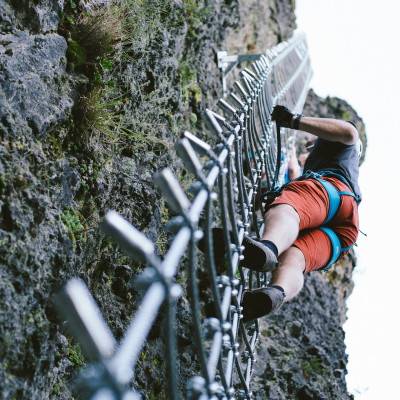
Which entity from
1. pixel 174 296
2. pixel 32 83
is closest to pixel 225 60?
pixel 32 83

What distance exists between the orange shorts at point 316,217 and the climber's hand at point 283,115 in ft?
1.62

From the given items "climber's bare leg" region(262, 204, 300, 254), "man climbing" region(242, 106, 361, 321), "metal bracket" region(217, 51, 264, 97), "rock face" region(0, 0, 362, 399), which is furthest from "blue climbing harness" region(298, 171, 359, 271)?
"metal bracket" region(217, 51, 264, 97)

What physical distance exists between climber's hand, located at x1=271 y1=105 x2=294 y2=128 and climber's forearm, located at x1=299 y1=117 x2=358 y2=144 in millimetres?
164

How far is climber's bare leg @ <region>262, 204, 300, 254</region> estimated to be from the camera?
306 cm

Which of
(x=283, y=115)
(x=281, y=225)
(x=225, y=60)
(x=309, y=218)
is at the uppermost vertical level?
(x=225, y=60)

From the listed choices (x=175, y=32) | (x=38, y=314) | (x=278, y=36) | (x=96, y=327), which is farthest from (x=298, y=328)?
(x=278, y=36)

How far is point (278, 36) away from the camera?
13.2 metres

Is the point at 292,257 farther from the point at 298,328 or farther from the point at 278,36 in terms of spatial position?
the point at 278,36

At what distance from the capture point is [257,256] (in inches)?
111

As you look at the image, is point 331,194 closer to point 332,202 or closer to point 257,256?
point 332,202

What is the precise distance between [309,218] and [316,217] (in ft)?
0.28

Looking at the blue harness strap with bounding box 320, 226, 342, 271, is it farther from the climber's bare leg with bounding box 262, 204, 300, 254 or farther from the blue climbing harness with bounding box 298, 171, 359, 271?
the climber's bare leg with bounding box 262, 204, 300, 254

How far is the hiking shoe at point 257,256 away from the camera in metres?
2.82

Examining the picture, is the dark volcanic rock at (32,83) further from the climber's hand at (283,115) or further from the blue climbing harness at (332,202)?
the blue climbing harness at (332,202)
